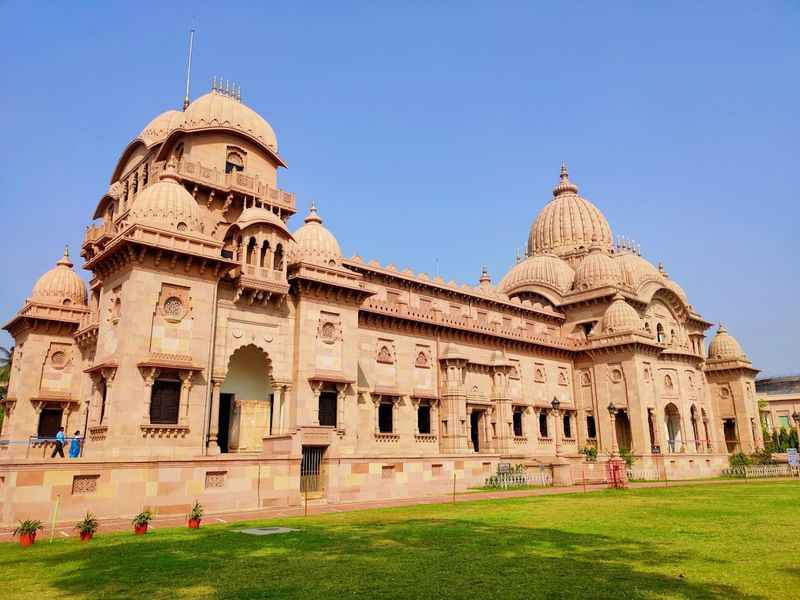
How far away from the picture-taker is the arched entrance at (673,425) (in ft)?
136

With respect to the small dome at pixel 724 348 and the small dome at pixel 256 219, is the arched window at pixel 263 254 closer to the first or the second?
the small dome at pixel 256 219

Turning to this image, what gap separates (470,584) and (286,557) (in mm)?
3458

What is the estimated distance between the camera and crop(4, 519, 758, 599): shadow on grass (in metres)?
7.15

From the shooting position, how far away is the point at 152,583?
310 inches

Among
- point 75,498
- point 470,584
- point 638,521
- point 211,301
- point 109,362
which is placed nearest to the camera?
point 470,584

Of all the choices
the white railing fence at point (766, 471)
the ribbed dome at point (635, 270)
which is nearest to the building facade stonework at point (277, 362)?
Answer: the ribbed dome at point (635, 270)

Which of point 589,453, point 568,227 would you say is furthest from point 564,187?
point 589,453

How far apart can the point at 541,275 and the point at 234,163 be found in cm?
2814

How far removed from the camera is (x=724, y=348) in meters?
52.2

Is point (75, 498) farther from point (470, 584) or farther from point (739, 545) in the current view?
point (739, 545)

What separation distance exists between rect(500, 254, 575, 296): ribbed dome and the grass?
33.5 m

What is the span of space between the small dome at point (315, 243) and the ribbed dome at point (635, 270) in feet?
88.2

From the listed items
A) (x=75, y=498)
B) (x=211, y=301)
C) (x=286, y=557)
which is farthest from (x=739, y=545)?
(x=211, y=301)

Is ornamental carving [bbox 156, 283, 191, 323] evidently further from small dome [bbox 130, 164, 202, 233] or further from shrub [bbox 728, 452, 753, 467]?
shrub [bbox 728, 452, 753, 467]
